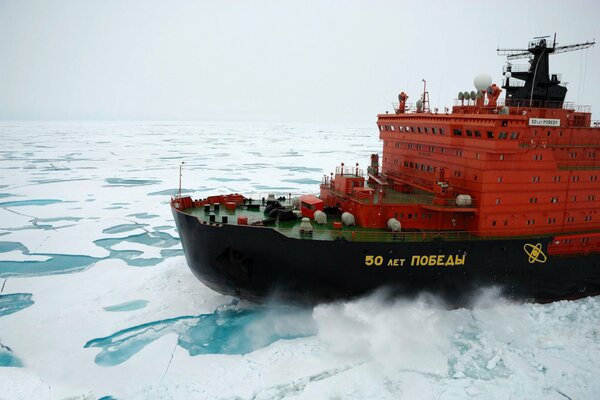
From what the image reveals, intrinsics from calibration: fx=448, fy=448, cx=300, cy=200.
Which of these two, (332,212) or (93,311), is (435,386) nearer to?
(332,212)

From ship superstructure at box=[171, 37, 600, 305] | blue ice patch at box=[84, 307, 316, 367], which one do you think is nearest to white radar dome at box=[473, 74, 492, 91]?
ship superstructure at box=[171, 37, 600, 305]

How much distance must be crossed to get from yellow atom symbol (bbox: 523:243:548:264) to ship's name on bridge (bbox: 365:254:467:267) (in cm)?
215

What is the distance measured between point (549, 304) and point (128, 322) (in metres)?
12.8

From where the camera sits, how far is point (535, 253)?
13547mm

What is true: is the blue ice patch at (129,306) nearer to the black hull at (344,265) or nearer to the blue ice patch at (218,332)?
the blue ice patch at (218,332)

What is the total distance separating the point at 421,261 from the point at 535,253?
382 centimetres

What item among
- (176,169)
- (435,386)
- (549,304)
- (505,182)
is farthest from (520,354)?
(176,169)

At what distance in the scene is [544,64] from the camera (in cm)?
1572

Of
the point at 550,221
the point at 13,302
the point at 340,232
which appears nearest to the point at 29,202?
the point at 13,302

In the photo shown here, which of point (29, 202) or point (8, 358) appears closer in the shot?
point (8, 358)

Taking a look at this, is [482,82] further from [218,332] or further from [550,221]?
[218,332]

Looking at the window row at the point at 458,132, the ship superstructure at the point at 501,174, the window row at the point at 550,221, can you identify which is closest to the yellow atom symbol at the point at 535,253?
the ship superstructure at the point at 501,174

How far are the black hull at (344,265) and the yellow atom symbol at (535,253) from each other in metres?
0.03

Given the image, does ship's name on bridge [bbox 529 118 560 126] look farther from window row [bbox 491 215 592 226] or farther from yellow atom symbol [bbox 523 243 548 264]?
yellow atom symbol [bbox 523 243 548 264]
